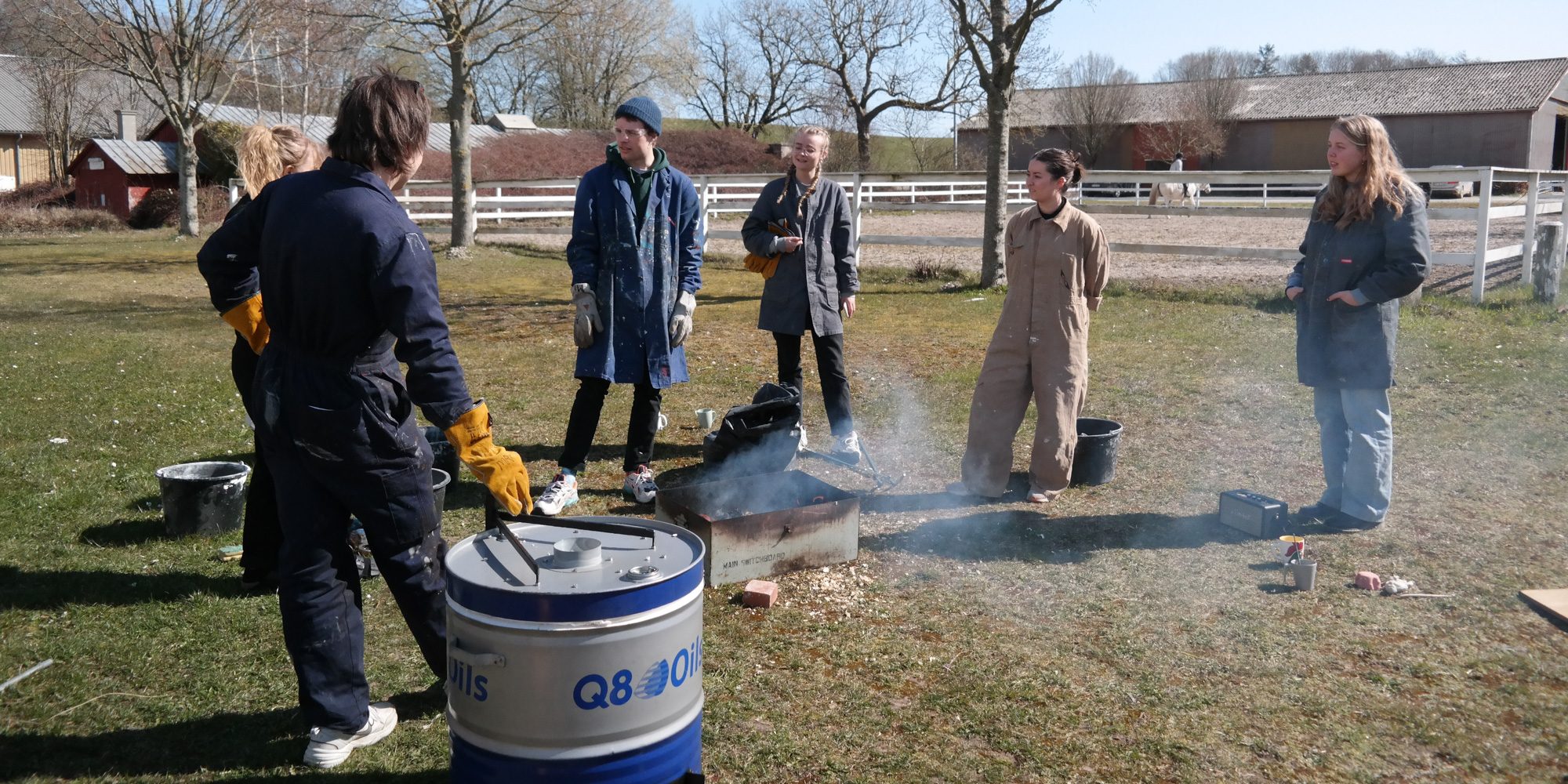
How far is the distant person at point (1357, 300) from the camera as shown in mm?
4875

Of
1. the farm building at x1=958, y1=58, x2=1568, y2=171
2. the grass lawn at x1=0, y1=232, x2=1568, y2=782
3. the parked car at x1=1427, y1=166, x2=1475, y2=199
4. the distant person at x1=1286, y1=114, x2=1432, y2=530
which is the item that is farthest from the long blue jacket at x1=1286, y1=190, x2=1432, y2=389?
the farm building at x1=958, y1=58, x2=1568, y2=171

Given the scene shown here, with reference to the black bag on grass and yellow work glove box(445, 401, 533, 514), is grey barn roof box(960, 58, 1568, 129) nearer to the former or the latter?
the black bag on grass

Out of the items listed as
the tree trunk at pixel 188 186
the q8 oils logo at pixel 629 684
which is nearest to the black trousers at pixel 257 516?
the q8 oils logo at pixel 629 684

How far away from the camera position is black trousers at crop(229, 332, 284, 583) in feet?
13.9

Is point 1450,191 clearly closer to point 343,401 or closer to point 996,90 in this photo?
point 996,90

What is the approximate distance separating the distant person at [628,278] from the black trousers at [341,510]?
2045 millimetres

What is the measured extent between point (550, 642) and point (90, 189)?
3839 cm

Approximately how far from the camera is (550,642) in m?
2.52

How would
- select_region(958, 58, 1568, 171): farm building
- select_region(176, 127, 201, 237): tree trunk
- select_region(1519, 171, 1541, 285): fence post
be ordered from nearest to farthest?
select_region(1519, 171, 1541, 285): fence post < select_region(176, 127, 201, 237): tree trunk < select_region(958, 58, 1568, 171): farm building

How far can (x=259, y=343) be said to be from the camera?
3.83m

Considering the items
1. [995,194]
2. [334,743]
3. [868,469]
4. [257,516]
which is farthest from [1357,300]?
[995,194]

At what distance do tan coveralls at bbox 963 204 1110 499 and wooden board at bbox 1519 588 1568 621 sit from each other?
198cm

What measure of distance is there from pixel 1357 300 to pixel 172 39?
28087 millimetres

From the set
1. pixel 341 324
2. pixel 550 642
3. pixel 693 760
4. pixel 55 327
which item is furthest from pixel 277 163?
pixel 55 327
